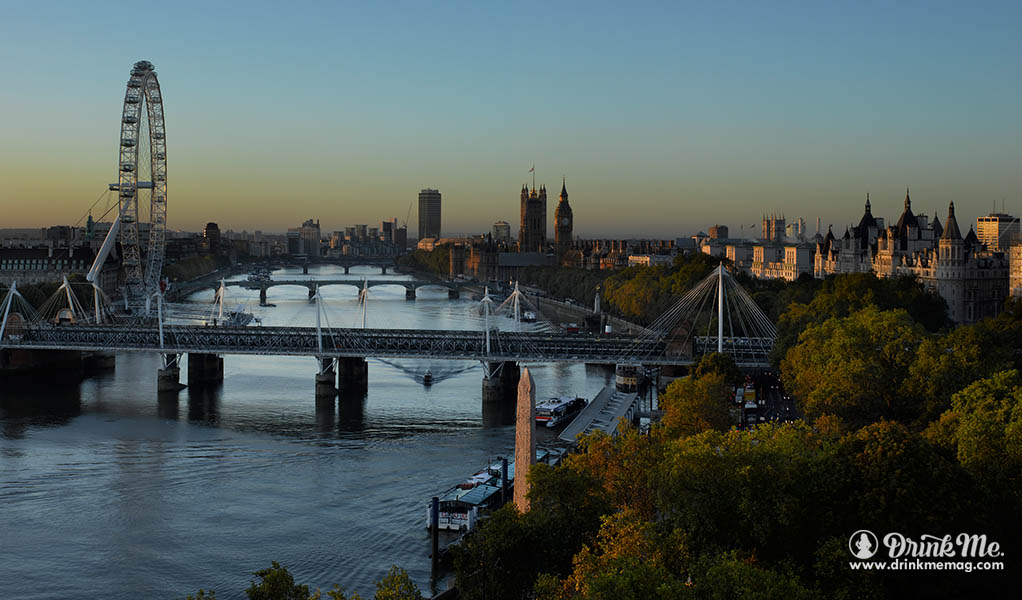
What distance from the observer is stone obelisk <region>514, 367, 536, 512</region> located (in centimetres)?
2297

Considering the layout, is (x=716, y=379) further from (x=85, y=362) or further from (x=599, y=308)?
(x=599, y=308)

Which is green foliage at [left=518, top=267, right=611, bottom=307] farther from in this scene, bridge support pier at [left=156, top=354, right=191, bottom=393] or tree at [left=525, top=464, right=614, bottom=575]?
tree at [left=525, top=464, right=614, bottom=575]

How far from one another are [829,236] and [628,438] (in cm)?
9373

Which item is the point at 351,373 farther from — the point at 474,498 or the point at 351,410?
the point at 474,498

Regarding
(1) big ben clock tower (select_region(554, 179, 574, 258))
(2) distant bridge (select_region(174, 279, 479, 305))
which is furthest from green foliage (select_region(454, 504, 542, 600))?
(1) big ben clock tower (select_region(554, 179, 574, 258))

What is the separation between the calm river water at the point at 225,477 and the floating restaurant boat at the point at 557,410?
4.92 feet

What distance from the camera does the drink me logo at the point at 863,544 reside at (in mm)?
17750

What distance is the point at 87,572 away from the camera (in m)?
25.0

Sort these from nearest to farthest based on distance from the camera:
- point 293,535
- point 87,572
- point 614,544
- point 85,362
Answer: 1. point 614,544
2. point 87,572
3. point 293,535
4. point 85,362

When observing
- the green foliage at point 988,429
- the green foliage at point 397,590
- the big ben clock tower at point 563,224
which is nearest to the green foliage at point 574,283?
the big ben clock tower at point 563,224

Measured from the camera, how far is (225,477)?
111 ft

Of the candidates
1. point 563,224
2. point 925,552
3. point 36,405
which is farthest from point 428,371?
point 563,224

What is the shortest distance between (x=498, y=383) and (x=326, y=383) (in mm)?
7713

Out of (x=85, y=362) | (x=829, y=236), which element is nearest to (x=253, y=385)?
(x=85, y=362)
